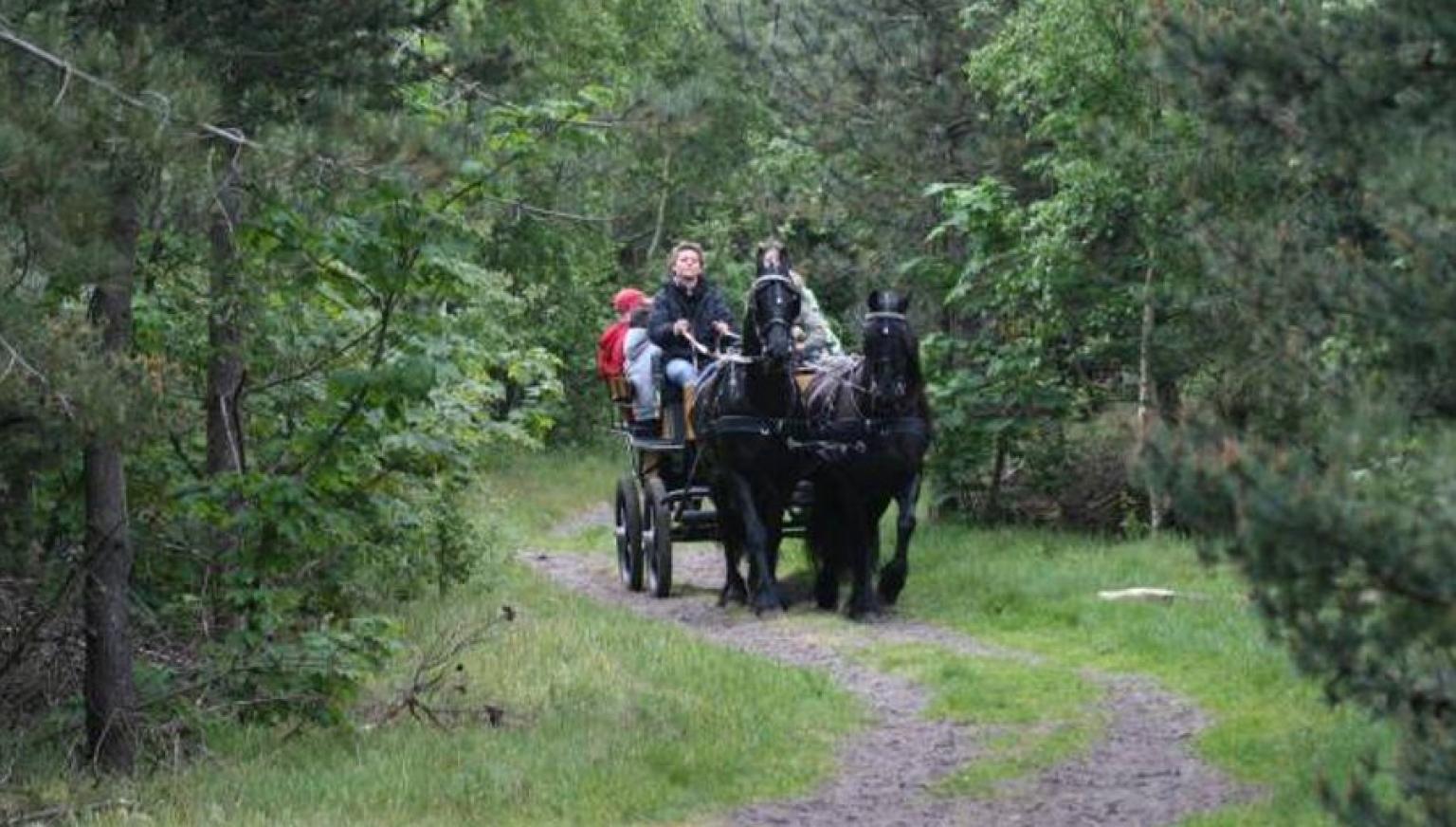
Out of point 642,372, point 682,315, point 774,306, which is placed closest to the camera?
point 774,306

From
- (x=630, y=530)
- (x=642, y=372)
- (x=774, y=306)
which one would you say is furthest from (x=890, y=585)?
(x=642, y=372)

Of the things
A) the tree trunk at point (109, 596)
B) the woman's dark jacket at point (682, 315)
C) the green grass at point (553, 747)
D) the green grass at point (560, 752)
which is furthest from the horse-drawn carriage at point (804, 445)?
the tree trunk at point (109, 596)

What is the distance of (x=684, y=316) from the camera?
664 inches

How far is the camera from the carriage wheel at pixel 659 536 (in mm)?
16984

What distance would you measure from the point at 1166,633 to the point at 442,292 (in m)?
5.19

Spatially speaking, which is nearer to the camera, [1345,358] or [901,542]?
[1345,358]

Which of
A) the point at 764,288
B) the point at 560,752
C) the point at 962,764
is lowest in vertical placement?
the point at 962,764

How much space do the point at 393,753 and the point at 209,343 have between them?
2.57 metres

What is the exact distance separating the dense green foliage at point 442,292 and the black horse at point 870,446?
1899mm

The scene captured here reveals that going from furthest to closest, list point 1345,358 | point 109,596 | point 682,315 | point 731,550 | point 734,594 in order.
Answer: point 682,315
point 734,594
point 731,550
point 109,596
point 1345,358

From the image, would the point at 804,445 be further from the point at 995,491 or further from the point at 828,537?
the point at 995,491

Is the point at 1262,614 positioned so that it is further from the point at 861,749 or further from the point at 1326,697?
the point at 861,749

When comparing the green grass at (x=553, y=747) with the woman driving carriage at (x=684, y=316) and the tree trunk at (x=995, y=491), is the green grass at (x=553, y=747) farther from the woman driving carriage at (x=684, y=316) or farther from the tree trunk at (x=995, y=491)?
the tree trunk at (x=995, y=491)

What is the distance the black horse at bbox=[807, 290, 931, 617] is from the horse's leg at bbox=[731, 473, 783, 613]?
470 millimetres
